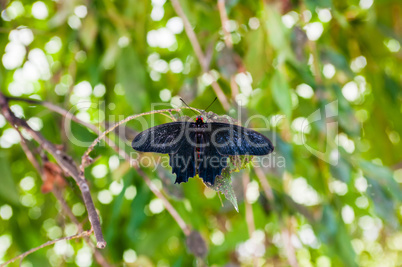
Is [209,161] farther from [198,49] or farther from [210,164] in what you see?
[198,49]

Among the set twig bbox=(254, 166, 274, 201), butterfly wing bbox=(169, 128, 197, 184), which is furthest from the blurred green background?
butterfly wing bbox=(169, 128, 197, 184)

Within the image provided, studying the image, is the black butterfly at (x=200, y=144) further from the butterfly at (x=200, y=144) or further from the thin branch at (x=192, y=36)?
the thin branch at (x=192, y=36)

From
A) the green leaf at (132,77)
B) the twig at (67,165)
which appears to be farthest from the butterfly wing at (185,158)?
the green leaf at (132,77)

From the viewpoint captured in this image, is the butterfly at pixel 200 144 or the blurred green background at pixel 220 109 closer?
the butterfly at pixel 200 144

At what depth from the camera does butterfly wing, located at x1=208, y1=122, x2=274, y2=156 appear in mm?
709

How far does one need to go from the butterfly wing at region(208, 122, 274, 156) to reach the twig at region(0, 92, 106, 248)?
0.22 meters

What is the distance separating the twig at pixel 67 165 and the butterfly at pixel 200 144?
113 millimetres

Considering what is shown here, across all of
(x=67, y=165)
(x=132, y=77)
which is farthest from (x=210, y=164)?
(x=132, y=77)

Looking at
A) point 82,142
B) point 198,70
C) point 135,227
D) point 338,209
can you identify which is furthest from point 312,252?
point 82,142

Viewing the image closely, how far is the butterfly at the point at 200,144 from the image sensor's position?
2.35 feet

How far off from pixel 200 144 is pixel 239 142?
8cm

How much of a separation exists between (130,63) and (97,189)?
23.4 inches

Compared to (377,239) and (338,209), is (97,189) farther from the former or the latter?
(377,239)

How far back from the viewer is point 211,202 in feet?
6.12
